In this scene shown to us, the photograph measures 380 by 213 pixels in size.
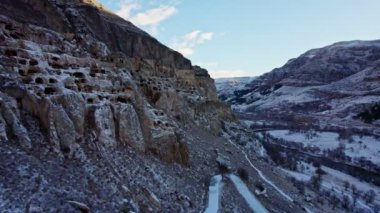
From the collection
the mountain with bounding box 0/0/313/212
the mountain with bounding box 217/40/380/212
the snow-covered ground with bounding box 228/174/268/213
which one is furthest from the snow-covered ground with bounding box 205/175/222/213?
the mountain with bounding box 217/40/380/212

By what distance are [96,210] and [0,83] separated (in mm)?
8795

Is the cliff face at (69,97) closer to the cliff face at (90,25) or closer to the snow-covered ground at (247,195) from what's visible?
the cliff face at (90,25)

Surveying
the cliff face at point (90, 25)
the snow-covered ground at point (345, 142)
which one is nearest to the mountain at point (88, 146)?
the cliff face at point (90, 25)

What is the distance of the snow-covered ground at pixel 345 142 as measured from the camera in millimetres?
111244

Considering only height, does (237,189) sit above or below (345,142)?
above

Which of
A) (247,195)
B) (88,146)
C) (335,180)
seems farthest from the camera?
(335,180)

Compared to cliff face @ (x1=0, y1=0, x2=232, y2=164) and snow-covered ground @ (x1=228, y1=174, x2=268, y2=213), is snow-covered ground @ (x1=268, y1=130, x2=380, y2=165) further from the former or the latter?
cliff face @ (x1=0, y1=0, x2=232, y2=164)

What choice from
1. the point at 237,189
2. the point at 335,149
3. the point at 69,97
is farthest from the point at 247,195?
the point at 335,149

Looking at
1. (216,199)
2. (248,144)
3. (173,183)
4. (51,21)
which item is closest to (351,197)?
(248,144)

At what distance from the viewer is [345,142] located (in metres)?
128

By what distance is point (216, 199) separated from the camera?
26453 millimetres

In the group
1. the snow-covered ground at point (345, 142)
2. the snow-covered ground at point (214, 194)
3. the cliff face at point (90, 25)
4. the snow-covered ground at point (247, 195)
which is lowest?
the snow-covered ground at point (345, 142)

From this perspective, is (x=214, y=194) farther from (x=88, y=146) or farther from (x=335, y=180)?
(x=335, y=180)

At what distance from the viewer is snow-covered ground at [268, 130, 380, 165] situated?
11124 cm
